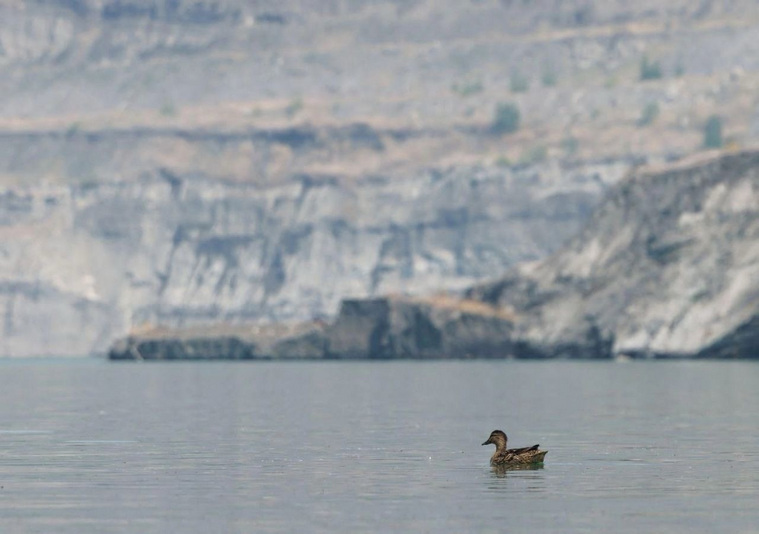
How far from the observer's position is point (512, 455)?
6550cm

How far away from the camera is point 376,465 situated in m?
68.8

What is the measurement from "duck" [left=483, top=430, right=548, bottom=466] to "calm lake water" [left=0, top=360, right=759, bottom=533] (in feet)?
1.48

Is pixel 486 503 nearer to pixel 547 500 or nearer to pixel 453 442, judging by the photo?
pixel 547 500

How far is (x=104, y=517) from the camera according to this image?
5438 centimetres

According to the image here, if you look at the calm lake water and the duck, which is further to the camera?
the duck

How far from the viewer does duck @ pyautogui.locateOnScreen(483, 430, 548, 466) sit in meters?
65.3

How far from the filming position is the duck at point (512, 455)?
65312 millimetres

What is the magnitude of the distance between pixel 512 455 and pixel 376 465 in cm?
523

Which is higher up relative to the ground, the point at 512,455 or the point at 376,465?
the point at 512,455

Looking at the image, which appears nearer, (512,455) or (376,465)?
(512,455)

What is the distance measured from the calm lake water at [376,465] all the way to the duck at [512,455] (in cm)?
45

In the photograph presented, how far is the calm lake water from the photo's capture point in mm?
53875

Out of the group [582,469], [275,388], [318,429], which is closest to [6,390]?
[275,388]

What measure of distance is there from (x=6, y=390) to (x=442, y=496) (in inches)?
4037
